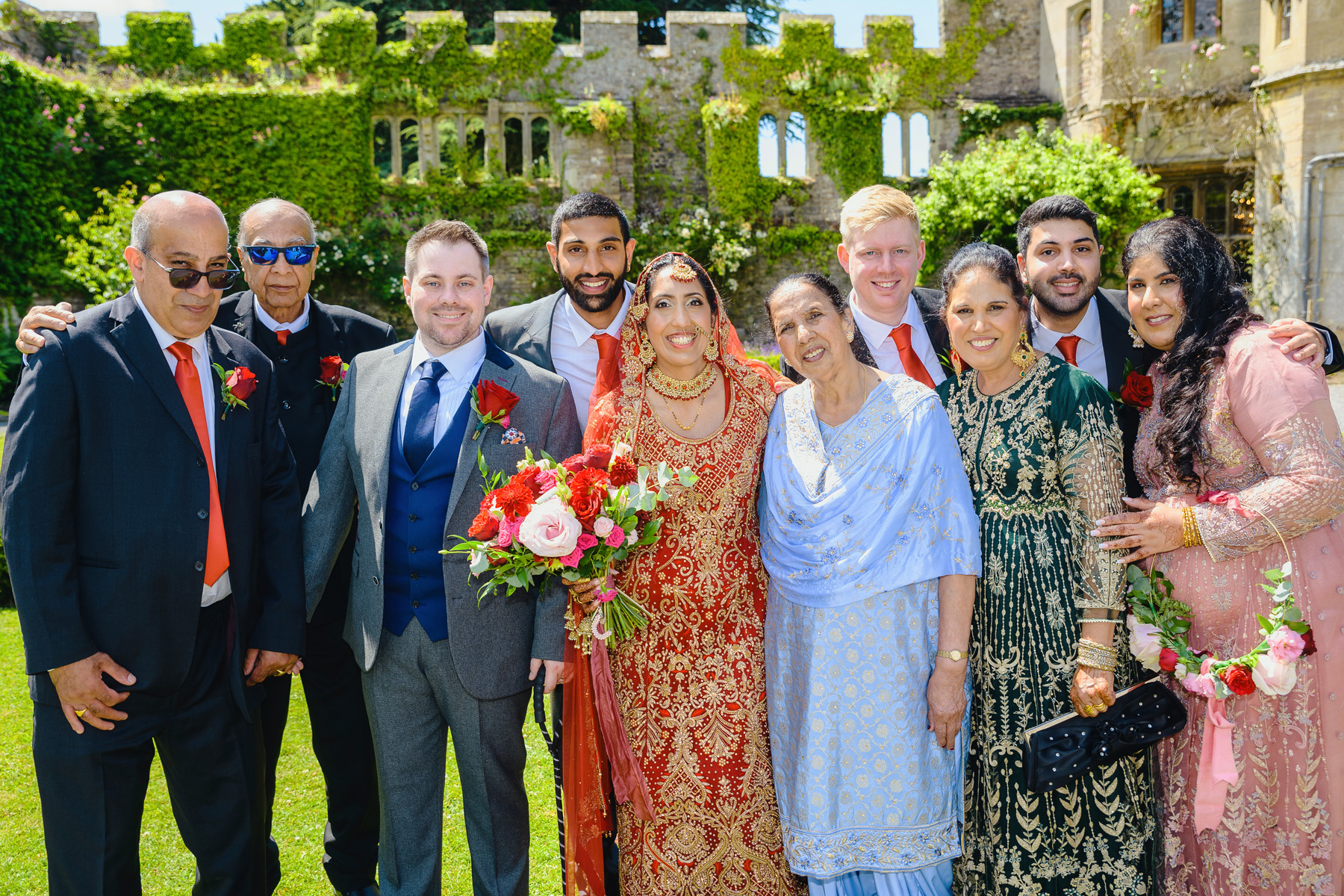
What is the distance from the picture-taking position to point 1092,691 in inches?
115

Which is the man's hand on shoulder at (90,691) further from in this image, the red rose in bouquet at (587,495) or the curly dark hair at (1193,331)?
the curly dark hair at (1193,331)

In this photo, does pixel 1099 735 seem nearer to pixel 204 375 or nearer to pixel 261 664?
pixel 261 664

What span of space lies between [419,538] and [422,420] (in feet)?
1.42

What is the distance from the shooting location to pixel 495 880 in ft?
10.4

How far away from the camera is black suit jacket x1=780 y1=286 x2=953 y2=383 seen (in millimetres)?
3984

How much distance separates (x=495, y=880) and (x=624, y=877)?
47 centimetres

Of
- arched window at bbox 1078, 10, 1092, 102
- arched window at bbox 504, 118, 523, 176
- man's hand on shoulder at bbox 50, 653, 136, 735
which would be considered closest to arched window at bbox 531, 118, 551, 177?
arched window at bbox 504, 118, 523, 176

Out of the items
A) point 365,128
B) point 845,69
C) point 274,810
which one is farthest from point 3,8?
point 274,810

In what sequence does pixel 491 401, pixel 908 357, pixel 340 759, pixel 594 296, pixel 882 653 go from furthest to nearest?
pixel 594 296, pixel 908 357, pixel 340 759, pixel 491 401, pixel 882 653

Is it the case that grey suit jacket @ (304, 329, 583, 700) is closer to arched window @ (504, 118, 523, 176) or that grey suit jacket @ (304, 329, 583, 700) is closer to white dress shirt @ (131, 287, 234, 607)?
white dress shirt @ (131, 287, 234, 607)

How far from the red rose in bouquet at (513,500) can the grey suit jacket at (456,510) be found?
30 centimetres

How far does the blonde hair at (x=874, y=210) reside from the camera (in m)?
4.17

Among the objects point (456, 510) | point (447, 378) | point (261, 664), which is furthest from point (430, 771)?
point (447, 378)

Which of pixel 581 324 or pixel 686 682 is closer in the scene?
pixel 686 682
